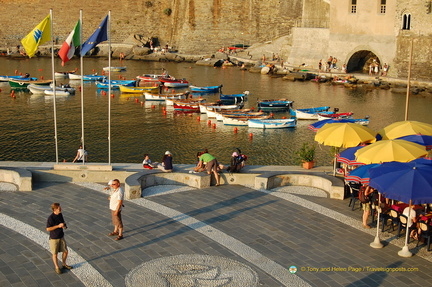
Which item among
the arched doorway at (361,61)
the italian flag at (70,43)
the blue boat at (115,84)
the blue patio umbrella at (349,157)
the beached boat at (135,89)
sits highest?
the italian flag at (70,43)

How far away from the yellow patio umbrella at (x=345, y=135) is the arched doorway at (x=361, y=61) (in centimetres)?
3962

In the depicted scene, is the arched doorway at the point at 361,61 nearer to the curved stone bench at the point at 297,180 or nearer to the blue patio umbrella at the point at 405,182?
the curved stone bench at the point at 297,180

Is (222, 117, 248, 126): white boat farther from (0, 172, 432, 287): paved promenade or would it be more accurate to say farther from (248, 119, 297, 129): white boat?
(0, 172, 432, 287): paved promenade

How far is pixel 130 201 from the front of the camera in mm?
15414

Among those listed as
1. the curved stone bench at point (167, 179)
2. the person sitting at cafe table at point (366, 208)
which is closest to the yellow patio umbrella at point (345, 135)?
the person sitting at cafe table at point (366, 208)

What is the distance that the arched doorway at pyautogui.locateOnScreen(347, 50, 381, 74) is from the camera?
55.7m

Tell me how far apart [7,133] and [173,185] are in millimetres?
18611

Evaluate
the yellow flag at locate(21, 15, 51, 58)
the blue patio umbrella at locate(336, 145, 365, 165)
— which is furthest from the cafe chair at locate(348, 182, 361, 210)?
the yellow flag at locate(21, 15, 51, 58)

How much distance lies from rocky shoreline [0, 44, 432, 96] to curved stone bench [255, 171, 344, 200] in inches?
1292

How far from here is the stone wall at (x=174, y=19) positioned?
7250 cm

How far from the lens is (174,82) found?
5191 centimetres

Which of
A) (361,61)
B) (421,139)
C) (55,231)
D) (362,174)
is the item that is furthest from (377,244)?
(361,61)

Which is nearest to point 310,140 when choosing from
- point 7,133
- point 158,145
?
point 158,145

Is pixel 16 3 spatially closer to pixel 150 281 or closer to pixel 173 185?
pixel 173 185
